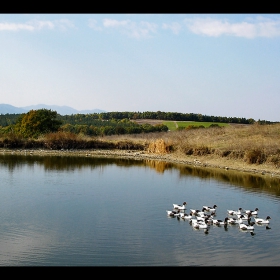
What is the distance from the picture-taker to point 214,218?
14.2 metres

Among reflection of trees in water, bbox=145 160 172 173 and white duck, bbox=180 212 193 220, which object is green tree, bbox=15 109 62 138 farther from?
white duck, bbox=180 212 193 220

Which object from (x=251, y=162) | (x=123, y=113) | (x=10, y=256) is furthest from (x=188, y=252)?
(x=123, y=113)

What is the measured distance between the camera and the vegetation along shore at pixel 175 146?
99.4ft

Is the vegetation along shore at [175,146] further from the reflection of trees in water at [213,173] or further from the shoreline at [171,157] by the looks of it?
the reflection of trees in water at [213,173]

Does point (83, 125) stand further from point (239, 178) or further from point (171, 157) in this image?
point (239, 178)

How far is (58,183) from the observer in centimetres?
2103

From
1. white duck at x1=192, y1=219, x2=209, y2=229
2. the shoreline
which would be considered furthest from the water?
the shoreline

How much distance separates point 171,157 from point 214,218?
2313cm

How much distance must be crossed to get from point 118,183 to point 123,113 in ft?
242

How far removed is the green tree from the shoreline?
272 inches

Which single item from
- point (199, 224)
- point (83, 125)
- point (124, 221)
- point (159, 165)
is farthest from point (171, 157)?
point (83, 125)

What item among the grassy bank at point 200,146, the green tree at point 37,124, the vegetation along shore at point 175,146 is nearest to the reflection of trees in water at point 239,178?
the vegetation along shore at point 175,146
